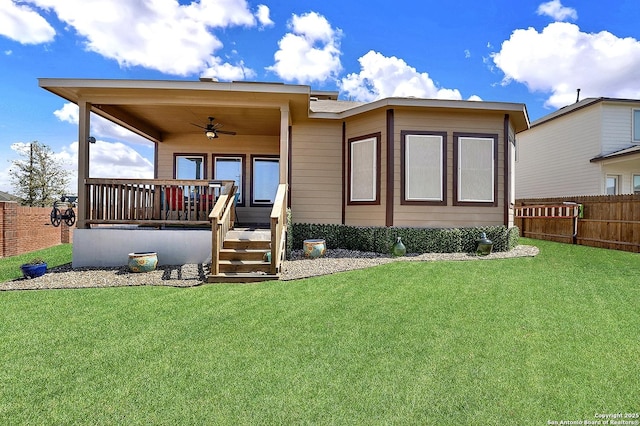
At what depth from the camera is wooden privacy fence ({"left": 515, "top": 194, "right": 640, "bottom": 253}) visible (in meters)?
Answer: 8.77

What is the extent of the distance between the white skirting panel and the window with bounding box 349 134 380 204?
4.04 meters

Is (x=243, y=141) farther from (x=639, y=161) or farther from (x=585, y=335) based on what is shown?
(x=639, y=161)

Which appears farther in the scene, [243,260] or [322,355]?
[243,260]

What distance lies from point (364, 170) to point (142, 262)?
18.4ft

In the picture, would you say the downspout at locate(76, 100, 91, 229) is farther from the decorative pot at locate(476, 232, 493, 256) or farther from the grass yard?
the decorative pot at locate(476, 232, 493, 256)

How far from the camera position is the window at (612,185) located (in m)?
13.0

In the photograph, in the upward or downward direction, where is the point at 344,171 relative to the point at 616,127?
downward

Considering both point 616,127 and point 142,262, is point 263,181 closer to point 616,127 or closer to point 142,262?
point 142,262

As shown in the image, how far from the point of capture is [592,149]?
12.8m

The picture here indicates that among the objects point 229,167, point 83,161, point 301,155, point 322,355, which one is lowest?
point 322,355

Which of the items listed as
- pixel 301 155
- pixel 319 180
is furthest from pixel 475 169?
pixel 301 155

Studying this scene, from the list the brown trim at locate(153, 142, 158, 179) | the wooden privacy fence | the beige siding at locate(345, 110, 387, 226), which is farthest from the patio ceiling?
the wooden privacy fence

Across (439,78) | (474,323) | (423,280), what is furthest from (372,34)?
(474,323)

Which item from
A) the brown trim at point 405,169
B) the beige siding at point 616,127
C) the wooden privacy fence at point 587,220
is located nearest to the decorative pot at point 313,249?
the brown trim at point 405,169
